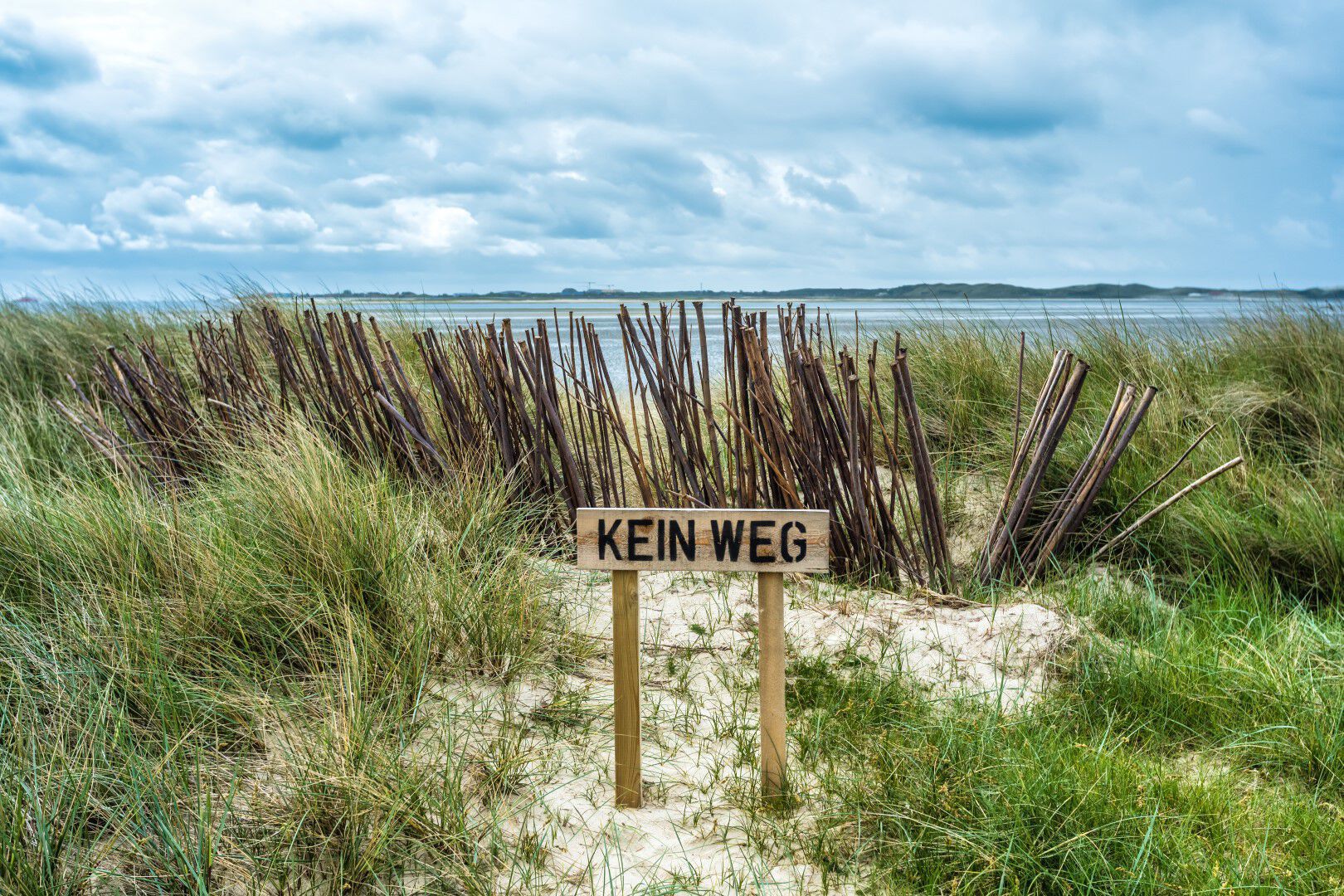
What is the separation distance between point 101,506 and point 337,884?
1.55 meters

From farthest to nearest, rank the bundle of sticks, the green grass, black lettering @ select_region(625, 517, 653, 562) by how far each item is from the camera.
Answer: the green grass < the bundle of sticks < black lettering @ select_region(625, 517, 653, 562)

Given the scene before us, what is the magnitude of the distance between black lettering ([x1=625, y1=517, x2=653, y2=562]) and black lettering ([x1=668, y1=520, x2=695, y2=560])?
4cm

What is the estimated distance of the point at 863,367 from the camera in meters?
5.27

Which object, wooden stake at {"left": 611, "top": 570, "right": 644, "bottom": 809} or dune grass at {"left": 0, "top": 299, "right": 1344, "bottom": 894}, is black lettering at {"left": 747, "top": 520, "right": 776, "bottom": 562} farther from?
dune grass at {"left": 0, "top": 299, "right": 1344, "bottom": 894}

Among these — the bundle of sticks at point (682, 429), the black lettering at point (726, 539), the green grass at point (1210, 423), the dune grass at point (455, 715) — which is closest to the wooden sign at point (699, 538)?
the black lettering at point (726, 539)

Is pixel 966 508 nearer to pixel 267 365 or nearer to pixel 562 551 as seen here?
pixel 562 551

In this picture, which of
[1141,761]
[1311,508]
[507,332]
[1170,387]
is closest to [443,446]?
[507,332]

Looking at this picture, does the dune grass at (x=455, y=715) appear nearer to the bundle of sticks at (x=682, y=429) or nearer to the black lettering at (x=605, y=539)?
the bundle of sticks at (x=682, y=429)

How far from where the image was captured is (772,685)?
1.83 metres

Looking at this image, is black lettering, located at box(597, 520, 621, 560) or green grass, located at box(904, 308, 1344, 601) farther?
green grass, located at box(904, 308, 1344, 601)

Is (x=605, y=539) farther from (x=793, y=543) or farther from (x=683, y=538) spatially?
(x=793, y=543)

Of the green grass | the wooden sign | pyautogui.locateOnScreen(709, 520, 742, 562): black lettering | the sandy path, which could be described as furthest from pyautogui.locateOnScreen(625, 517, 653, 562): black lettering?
the green grass

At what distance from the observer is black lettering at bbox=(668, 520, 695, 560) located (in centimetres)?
179

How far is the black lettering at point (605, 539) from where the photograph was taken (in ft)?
5.90
